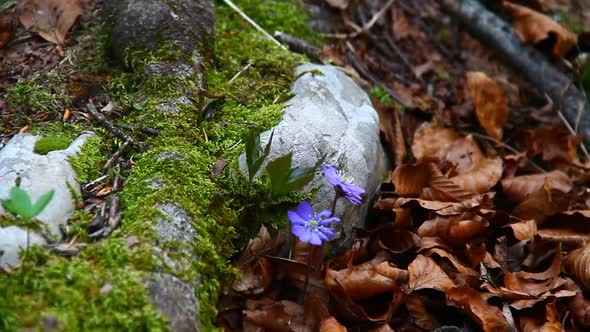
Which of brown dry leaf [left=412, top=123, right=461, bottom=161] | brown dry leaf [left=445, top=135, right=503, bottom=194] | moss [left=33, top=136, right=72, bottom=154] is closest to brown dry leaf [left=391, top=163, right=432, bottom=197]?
brown dry leaf [left=445, top=135, right=503, bottom=194]

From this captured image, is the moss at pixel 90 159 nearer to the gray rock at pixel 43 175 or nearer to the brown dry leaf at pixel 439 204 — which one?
the gray rock at pixel 43 175

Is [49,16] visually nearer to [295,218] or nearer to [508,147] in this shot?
[295,218]

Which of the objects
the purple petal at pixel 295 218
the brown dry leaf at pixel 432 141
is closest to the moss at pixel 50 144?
the purple petal at pixel 295 218

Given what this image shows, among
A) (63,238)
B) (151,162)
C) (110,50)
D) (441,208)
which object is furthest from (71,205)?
(441,208)

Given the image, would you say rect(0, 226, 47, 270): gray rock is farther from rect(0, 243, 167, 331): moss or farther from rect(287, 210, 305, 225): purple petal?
rect(287, 210, 305, 225): purple petal

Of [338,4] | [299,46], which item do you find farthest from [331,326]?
[338,4]

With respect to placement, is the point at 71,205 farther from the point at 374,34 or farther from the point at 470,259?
the point at 374,34

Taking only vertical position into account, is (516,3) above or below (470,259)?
above
